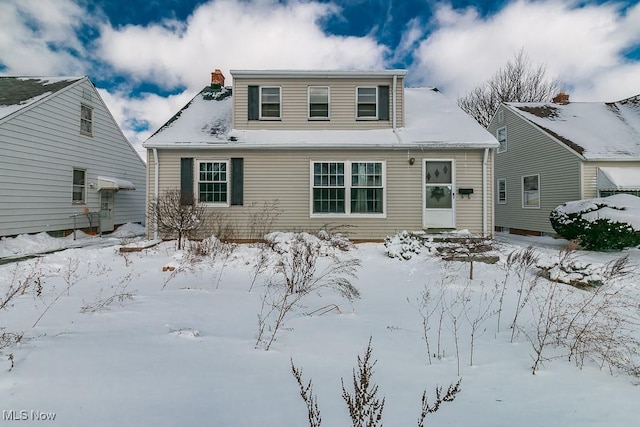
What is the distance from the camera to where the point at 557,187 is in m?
12.2

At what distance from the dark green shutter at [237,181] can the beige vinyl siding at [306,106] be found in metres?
1.50

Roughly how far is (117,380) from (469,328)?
3.37 meters

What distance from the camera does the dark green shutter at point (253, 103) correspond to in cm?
1062

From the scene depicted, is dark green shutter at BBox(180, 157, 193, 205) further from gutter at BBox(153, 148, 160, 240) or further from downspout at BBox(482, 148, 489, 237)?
downspout at BBox(482, 148, 489, 237)

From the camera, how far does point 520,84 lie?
23953mm

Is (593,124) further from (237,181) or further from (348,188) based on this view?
(237,181)

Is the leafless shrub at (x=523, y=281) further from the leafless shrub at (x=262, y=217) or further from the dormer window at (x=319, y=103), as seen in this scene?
the dormer window at (x=319, y=103)

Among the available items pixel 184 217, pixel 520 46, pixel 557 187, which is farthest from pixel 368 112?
pixel 520 46

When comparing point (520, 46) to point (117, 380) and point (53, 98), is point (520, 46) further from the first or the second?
point (117, 380)

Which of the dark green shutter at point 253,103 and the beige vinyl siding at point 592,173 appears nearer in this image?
the dark green shutter at point 253,103

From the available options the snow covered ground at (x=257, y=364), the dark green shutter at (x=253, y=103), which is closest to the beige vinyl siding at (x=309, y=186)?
the dark green shutter at (x=253, y=103)

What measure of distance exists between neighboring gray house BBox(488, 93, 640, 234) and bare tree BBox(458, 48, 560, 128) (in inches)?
385

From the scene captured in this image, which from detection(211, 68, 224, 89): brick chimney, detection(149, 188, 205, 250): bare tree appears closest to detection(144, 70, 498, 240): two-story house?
detection(149, 188, 205, 250): bare tree

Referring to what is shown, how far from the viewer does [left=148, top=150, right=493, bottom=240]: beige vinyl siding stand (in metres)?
9.96
